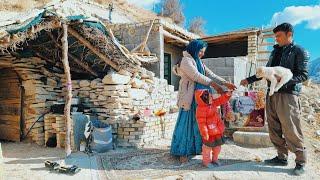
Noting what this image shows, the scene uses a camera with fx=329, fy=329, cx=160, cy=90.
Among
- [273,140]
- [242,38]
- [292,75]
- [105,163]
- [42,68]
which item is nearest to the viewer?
[292,75]

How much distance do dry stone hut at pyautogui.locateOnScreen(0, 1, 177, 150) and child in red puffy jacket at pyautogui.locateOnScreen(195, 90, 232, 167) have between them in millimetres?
2382

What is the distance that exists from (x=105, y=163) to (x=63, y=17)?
2806 millimetres

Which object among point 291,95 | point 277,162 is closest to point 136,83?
point 277,162

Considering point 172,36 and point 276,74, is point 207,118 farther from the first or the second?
point 172,36

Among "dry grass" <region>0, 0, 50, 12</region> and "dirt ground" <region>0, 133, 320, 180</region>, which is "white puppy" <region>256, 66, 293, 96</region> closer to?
"dirt ground" <region>0, 133, 320, 180</region>

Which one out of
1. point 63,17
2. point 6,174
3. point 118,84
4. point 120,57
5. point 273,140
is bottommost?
point 6,174

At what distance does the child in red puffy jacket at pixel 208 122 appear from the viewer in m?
4.83

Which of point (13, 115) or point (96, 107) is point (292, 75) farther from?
point (13, 115)

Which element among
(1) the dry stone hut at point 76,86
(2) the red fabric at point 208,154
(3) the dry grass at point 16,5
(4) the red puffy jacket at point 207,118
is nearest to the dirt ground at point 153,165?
(2) the red fabric at point 208,154

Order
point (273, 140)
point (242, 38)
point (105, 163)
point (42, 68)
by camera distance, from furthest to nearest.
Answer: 1. point (242, 38)
2. point (42, 68)
3. point (105, 163)
4. point (273, 140)

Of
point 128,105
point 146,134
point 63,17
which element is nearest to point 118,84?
point 128,105

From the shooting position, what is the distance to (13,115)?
8.24 metres

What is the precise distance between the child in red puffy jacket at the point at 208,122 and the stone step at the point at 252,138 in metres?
1.45

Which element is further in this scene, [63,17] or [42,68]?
[42,68]
